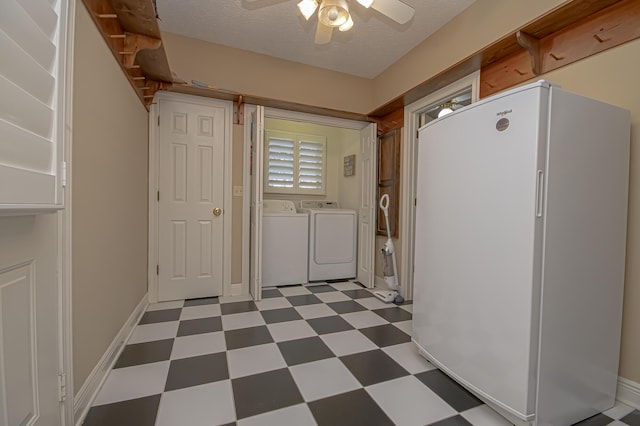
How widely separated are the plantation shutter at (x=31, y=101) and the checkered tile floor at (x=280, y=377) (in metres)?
1.09

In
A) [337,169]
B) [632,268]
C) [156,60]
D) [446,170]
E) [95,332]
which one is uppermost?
[156,60]

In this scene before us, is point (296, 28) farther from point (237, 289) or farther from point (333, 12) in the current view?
point (237, 289)

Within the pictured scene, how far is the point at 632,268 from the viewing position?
1.38 m

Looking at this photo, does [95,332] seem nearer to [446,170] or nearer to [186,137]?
[186,137]

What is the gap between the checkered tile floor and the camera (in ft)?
4.10

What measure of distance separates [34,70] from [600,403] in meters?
2.53

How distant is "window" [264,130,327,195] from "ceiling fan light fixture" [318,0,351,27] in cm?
226

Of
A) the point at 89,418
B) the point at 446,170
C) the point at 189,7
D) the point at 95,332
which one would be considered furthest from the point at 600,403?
the point at 189,7

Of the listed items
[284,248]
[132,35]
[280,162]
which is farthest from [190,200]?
[280,162]

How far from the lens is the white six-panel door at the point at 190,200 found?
2.65 metres

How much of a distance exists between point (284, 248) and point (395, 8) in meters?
2.48

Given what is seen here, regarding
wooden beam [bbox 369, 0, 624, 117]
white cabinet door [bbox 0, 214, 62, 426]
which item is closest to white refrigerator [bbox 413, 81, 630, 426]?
wooden beam [bbox 369, 0, 624, 117]

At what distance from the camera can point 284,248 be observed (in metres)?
3.25

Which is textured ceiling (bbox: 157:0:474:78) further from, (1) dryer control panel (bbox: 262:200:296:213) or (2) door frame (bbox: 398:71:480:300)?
(1) dryer control panel (bbox: 262:200:296:213)
